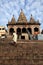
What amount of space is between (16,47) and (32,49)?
6.55ft

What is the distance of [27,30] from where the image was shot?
117 ft

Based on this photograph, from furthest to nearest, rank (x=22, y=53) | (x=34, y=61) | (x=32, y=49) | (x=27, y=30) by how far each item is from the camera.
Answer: (x=27, y=30) → (x=32, y=49) → (x=22, y=53) → (x=34, y=61)

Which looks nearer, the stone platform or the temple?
the stone platform

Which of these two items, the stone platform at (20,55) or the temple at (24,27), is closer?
the stone platform at (20,55)

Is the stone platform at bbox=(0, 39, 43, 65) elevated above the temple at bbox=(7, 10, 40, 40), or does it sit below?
above

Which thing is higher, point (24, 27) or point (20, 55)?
point (20, 55)

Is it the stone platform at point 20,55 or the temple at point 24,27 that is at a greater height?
the stone platform at point 20,55

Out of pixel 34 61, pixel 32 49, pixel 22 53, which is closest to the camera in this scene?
pixel 34 61

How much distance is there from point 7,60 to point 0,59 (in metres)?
0.71

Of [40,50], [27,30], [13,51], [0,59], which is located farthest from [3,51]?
[27,30]

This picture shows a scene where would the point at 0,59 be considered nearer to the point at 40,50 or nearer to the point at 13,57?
the point at 13,57

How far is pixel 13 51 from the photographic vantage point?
1948cm

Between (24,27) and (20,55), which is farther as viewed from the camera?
(24,27)

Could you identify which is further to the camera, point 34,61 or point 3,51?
point 3,51
